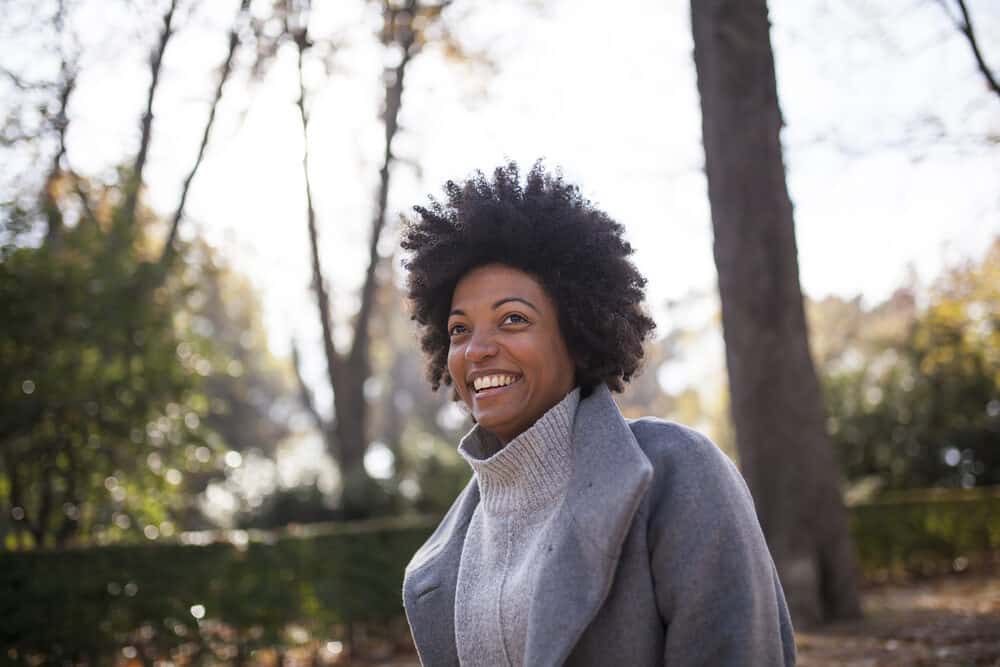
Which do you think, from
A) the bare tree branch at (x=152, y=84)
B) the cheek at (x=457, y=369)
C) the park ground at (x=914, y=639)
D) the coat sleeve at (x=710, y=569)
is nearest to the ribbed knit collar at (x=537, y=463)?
the cheek at (x=457, y=369)

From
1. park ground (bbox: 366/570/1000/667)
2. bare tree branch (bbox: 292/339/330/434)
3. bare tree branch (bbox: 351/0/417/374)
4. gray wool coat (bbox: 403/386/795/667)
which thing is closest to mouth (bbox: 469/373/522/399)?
gray wool coat (bbox: 403/386/795/667)

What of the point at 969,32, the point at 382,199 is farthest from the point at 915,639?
the point at 382,199

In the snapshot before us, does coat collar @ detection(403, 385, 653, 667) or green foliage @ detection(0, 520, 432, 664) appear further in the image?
green foliage @ detection(0, 520, 432, 664)

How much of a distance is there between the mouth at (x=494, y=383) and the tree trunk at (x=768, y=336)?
21.2ft

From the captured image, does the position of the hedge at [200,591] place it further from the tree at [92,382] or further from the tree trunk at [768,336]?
the tree trunk at [768,336]

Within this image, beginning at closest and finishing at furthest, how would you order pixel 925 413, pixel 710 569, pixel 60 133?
pixel 710 569
pixel 60 133
pixel 925 413

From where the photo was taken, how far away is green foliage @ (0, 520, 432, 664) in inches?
304

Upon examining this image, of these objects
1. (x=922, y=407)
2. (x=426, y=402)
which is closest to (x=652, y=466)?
(x=922, y=407)

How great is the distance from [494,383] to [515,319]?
18 cm

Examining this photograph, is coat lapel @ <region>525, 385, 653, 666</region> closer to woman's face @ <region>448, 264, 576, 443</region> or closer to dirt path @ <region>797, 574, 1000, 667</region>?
woman's face @ <region>448, 264, 576, 443</region>

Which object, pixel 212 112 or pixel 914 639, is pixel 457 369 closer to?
pixel 914 639

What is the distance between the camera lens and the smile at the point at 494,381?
101 inches

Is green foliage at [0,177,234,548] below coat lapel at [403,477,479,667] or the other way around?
the other way around

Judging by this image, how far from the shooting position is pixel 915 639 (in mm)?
7273
